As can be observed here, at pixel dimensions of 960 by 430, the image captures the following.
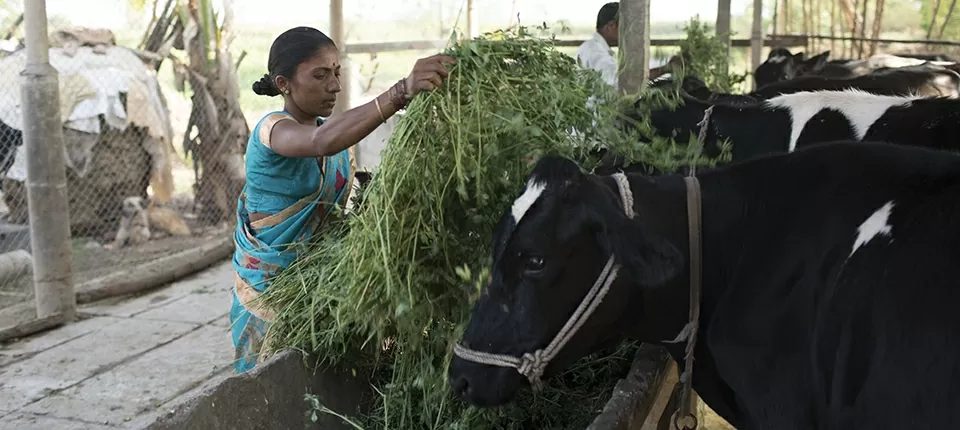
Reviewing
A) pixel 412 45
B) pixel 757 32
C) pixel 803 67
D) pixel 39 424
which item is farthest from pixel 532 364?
pixel 757 32

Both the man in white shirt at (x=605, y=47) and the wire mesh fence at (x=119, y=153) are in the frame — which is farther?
the wire mesh fence at (x=119, y=153)

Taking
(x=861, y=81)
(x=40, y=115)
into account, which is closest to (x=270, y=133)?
(x=40, y=115)

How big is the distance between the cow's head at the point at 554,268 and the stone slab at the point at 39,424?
288 centimetres

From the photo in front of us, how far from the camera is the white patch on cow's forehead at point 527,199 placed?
210 cm

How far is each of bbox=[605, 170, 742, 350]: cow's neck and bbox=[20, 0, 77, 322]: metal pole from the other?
4564 mm

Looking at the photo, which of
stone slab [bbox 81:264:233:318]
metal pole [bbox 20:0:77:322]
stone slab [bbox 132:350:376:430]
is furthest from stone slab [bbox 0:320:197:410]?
stone slab [bbox 132:350:376:430]

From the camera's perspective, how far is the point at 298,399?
275 centimetres

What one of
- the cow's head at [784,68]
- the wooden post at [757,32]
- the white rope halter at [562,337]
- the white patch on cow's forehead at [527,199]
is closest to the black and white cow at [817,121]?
the white rope halter at [562,337]

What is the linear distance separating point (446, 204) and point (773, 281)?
912mm

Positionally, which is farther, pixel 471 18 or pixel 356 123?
pixel 471 18

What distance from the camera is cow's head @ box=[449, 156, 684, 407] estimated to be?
202 centimetres

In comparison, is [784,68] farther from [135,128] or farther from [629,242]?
[629,242]

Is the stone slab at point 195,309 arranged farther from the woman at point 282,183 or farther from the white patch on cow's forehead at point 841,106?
the white patch on cow's forehead at point 841,106

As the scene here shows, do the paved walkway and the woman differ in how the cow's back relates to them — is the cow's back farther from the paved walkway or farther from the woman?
the paved walkway
